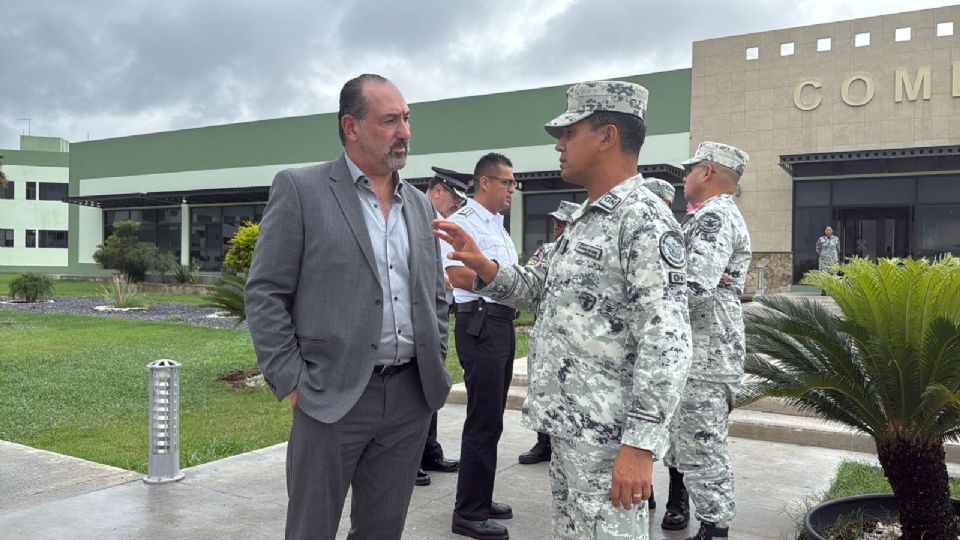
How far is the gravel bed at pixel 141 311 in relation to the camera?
658 inches

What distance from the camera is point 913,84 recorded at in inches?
767

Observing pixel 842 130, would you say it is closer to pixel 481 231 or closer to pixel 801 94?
pixel 801 94

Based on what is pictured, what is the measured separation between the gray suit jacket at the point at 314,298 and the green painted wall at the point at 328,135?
20.4 meters

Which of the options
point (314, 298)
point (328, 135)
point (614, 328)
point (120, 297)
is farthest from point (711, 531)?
point (328, 135)

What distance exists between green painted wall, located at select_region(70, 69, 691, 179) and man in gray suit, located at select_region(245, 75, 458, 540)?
2028 centimetres

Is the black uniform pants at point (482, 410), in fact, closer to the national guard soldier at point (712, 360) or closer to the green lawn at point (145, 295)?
the national guard soldier at point (712, 360)

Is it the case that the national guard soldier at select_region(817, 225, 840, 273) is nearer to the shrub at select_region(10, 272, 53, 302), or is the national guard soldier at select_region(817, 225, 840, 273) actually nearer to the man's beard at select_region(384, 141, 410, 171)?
the man's beard at select_region(384, 141, 410, 171)

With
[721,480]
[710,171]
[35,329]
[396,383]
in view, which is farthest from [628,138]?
[35,329]

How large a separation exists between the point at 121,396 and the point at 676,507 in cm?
641

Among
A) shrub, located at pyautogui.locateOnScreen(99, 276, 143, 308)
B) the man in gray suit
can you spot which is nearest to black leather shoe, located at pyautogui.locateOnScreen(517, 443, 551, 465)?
the man in gray suit

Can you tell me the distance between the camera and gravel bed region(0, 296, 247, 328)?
16.7 metres

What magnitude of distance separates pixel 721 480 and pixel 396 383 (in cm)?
193

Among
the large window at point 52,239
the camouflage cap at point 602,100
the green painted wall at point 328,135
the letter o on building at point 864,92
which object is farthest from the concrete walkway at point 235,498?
the large window at point 52,239

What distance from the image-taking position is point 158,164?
1375 inches
